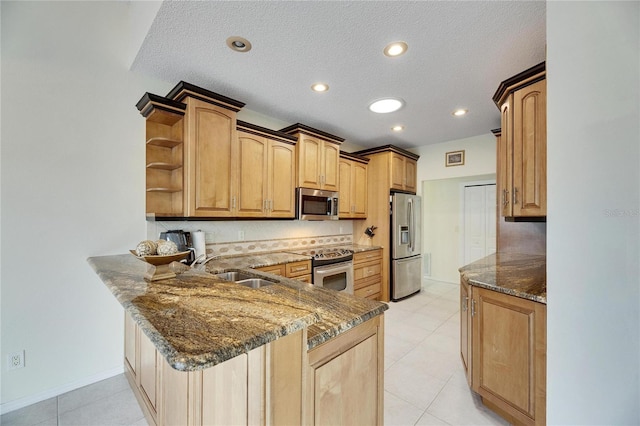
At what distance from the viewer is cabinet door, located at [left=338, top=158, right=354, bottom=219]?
400 cm

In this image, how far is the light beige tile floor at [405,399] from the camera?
5.67 ft

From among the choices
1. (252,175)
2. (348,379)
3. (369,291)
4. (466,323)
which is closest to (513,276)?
(466,323)

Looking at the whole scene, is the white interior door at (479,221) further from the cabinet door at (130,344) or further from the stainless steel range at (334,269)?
the cabinet door at (130,344)

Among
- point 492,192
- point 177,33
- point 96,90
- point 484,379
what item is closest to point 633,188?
point 484,379

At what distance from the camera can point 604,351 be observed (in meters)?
0.92

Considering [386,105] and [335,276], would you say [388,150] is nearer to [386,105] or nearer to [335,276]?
[386,105]

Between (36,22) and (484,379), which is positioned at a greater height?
(36,22)

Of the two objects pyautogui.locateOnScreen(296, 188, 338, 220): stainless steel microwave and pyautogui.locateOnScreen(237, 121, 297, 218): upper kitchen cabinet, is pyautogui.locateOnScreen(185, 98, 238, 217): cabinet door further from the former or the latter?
pyautogui.locateOnScreen(296, 188, 338, 220): stainless steel microwave

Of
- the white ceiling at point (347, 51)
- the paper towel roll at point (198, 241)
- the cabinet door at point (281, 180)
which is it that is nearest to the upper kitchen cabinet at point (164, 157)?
the paper towel roll at point (198, 241)

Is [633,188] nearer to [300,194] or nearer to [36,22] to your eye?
[300,194]

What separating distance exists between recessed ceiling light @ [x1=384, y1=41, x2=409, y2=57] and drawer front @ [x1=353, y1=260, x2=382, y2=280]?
2.62 metres

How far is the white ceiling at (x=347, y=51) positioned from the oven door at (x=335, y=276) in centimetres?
189

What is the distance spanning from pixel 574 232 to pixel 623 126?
38 centimetres

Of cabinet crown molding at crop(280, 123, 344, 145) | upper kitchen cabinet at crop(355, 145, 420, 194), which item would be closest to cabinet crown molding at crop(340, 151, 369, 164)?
upper kitchen cabinet at crop(355, 145, 420, 194)
